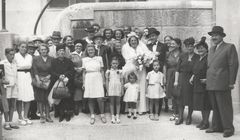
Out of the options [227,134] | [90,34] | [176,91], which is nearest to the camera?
[227,134]

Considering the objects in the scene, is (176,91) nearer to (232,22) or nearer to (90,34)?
(232,22)

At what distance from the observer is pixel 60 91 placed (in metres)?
11.0

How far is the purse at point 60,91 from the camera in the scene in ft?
36.0

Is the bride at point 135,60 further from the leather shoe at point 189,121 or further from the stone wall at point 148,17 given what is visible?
the stone wall at point 148,17

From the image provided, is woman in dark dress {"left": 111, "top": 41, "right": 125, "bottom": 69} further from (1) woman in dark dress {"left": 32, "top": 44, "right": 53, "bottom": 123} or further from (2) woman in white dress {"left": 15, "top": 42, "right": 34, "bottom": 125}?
(2) woman in white dress {"left": 15, "top": 42, "right": 34, "bottom": 125}

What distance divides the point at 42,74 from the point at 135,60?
7.05 ft

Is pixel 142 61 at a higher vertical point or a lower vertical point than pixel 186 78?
higher

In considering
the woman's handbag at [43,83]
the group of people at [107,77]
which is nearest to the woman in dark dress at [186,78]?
the group of people at [107,77]

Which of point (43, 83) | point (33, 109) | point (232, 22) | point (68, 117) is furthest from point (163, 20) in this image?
point (33, 109)

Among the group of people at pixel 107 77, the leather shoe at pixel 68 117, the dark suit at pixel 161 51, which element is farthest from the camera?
the dark suit at pixel 161 51

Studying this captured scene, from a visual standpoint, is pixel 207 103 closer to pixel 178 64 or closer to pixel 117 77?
pixel 178 64

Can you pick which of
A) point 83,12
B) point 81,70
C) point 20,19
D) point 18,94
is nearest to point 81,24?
point 83,12

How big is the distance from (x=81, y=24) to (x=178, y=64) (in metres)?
3.71

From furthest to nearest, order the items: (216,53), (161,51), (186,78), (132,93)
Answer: (161,51)
(132,93)
(186,78)
(216,53)
